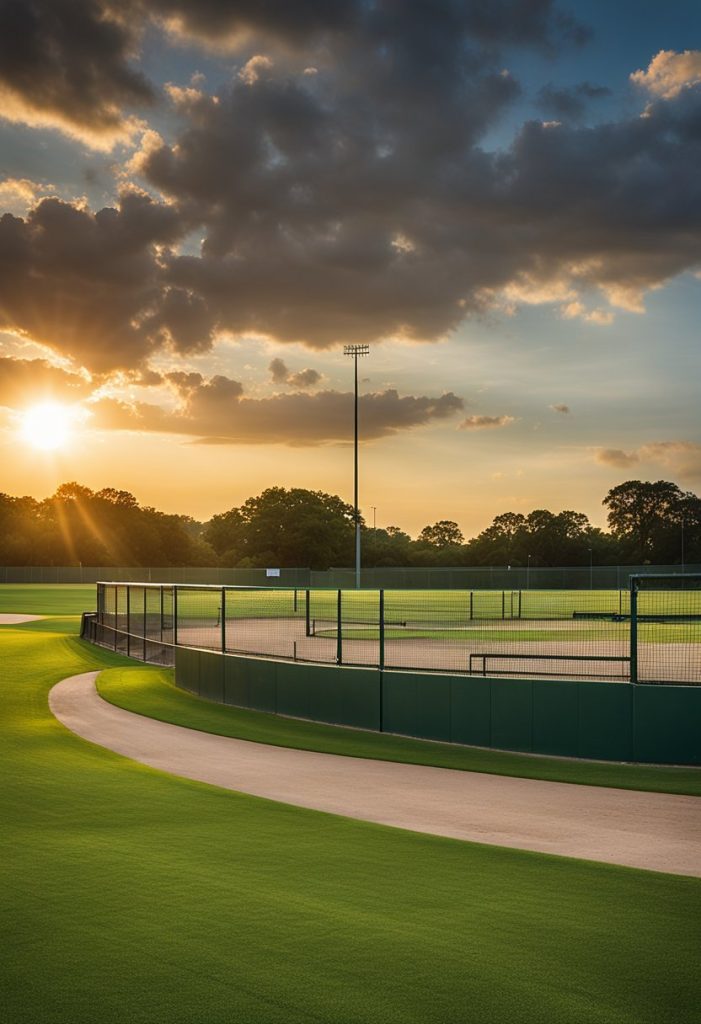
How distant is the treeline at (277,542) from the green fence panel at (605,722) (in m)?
111

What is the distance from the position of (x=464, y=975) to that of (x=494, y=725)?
8828mm

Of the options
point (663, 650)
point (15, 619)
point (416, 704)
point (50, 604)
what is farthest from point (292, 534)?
point (416, 704)

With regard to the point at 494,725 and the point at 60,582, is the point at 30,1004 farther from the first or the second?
the point at 60,582

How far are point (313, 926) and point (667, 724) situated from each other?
8.03m

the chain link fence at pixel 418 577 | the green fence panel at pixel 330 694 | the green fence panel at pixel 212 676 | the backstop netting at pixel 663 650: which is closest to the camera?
the backstop netting at pixel 663 650

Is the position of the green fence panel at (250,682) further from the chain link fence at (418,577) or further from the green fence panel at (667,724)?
the chain link fence at (418,577)

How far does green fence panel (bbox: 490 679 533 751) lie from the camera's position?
45.8 ft

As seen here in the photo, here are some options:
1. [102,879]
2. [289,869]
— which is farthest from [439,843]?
[102,879]

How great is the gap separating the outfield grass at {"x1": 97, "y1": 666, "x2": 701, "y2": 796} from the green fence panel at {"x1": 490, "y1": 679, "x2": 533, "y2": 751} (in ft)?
0.96

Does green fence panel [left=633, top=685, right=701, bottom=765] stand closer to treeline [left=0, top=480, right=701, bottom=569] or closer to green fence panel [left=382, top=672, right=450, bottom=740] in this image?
green fence panel [left=382, top=672, right=450, bottom=740]

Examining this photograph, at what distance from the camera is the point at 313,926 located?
20.8ft

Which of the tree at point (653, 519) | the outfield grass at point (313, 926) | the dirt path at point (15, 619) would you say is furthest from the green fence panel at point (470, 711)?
the tree at point (653, 519)

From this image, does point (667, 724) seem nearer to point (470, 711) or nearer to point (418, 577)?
point (470, 711)

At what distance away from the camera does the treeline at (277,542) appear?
12812cm
